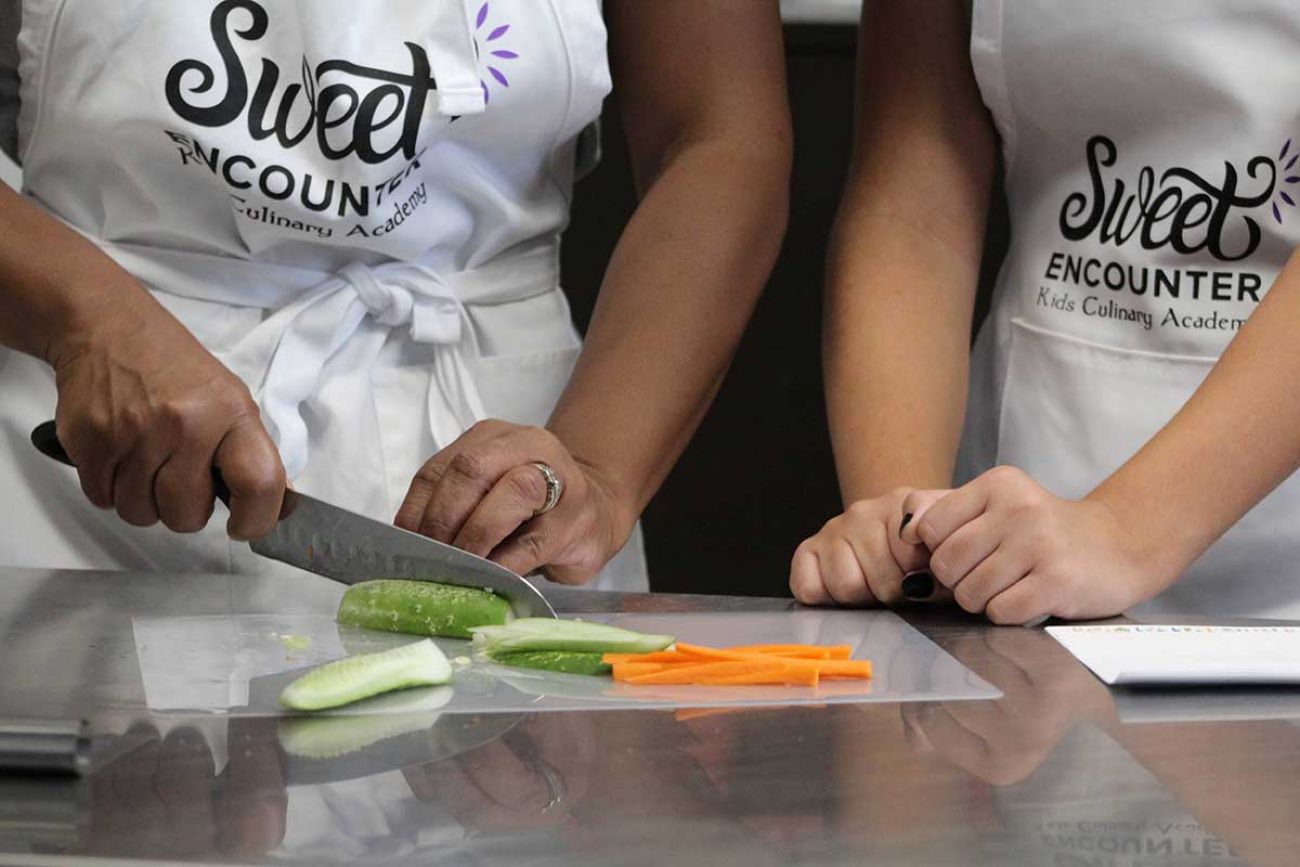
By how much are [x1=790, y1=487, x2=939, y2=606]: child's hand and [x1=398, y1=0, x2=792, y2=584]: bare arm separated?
0.56 feet

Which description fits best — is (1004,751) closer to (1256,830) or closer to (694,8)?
(1256,830)

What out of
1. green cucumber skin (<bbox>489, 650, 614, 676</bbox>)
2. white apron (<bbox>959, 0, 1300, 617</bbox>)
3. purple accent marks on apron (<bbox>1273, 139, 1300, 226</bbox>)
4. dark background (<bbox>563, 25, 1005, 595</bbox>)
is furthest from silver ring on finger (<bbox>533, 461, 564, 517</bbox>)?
dark background (<bbox>563, 25, 1005, 595</bbox>)

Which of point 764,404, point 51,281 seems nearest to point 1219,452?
point 51,281

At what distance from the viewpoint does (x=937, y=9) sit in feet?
4.72

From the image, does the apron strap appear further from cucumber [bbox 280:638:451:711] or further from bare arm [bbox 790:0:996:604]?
cucumber [bbox 280:638:451:711]

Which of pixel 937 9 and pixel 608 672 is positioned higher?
pixel 937 9

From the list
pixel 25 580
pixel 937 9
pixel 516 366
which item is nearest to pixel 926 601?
pixel 516 366

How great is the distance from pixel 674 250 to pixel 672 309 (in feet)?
0.17

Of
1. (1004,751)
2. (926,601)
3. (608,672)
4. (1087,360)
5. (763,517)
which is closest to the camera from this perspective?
(1004,751)

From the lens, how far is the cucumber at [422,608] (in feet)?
3.49

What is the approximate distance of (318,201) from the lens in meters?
1.27

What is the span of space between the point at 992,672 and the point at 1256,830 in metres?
0.29

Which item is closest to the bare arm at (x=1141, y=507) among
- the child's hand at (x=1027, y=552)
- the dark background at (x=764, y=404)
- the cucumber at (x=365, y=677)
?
the child's hand at (x=1027, y=552)

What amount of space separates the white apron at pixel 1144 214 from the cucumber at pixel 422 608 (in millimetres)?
557
